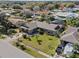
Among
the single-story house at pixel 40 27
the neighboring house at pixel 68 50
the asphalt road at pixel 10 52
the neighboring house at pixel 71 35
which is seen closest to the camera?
the asphalt road at pixel 10 52

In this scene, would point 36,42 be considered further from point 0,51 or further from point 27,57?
point 0,51

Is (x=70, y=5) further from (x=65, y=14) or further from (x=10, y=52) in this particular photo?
(x=10, y=52)

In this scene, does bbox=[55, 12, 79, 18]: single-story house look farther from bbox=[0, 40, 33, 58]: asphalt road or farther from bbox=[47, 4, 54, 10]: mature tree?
bbox=[0, 40, 33, 58]: asphalt road

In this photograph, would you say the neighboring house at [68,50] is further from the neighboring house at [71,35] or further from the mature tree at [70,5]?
the mature tree at [70,5]

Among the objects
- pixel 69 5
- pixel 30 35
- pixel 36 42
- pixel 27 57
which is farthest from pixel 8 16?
pixel 69 5

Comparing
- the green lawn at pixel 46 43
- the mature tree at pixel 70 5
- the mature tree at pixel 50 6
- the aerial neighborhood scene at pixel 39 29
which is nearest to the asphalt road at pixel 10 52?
the aerial neighborhood scene at pixel 39 29

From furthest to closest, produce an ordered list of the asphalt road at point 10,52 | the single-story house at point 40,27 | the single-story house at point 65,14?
the single-story house at point 65,14 < the single-story house at point 40,27 < the asphalt road at point 10,52

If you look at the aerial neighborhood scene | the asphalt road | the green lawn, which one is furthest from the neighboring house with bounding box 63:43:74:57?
the asphalt road
